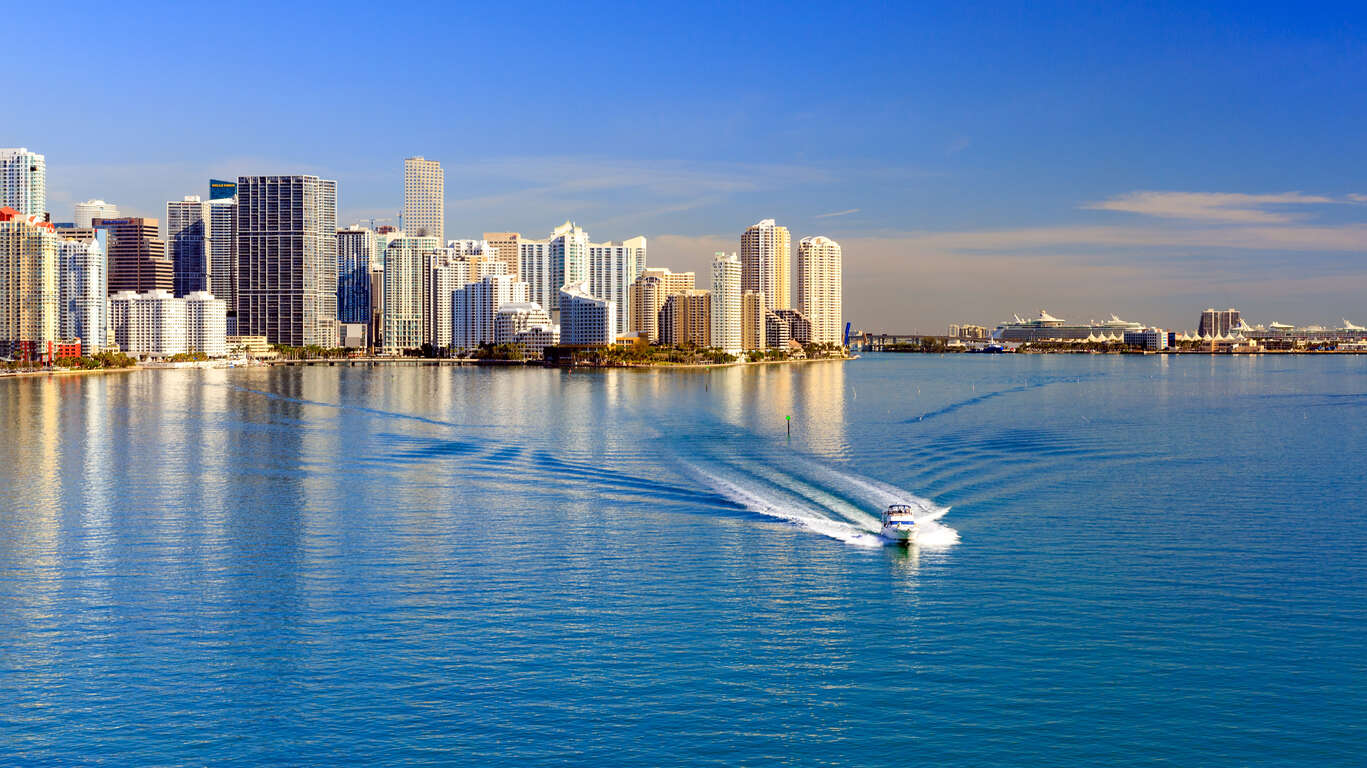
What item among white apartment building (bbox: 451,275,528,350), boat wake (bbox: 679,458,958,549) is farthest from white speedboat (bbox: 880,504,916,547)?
white apartment building (bbox: 451,275,528,350)

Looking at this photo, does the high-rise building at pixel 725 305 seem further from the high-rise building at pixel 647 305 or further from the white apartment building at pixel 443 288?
the white apartment building at pixel 443 288

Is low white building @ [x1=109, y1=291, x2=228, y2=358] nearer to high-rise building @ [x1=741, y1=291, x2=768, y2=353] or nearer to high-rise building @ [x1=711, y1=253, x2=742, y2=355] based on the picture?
high-rise building @ [x1=711, y1=253, x2=742, y2=355]

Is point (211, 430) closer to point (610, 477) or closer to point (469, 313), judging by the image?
point (610, 477)

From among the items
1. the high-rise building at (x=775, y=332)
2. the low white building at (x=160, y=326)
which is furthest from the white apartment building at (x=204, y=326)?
the high-rise building at (x=775, y=332)

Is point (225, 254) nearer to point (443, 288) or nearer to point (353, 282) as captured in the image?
point (353, 282)

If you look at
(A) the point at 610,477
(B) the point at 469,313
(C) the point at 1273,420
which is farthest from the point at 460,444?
(B) the point at 469,313
